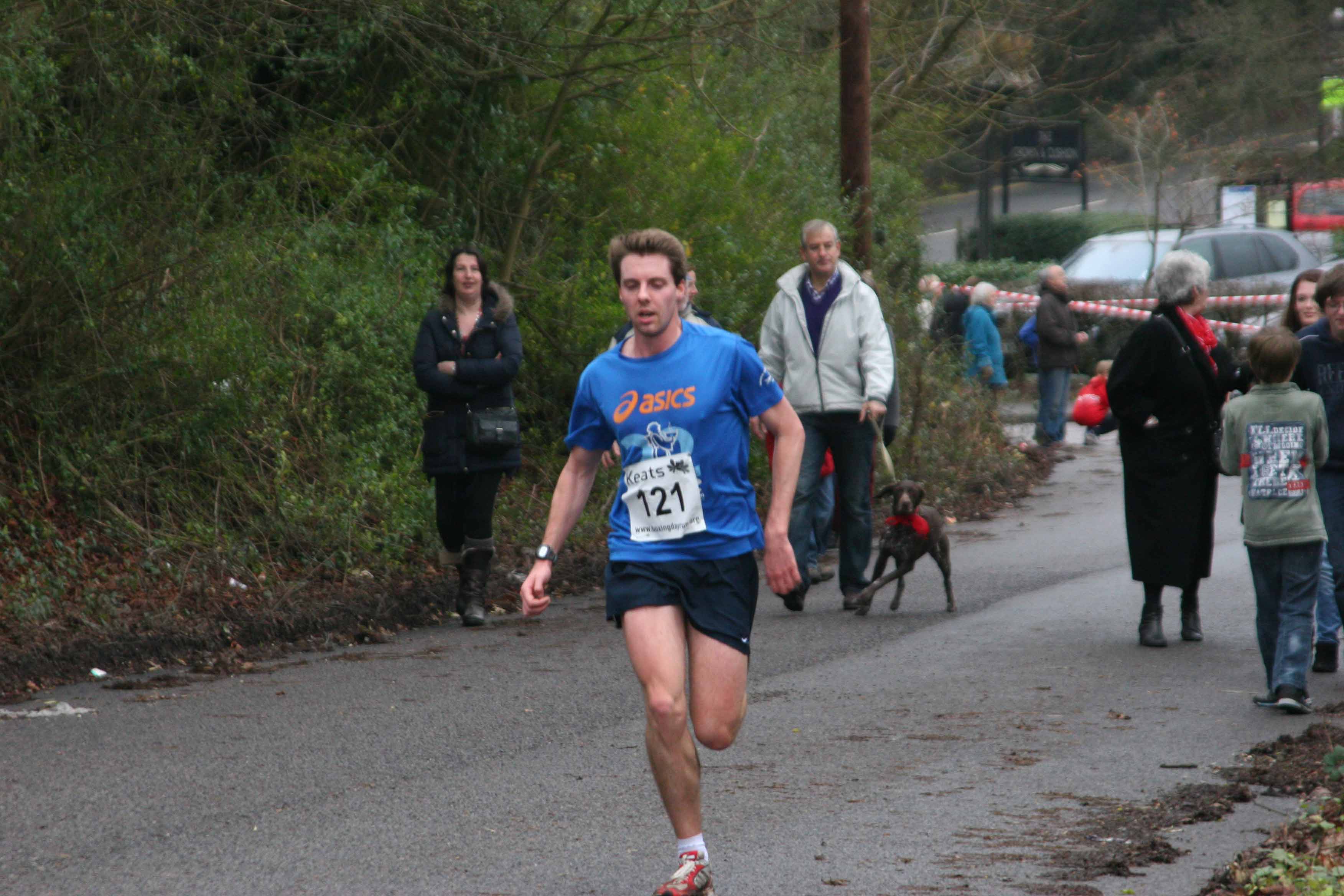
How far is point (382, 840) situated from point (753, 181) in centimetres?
1091

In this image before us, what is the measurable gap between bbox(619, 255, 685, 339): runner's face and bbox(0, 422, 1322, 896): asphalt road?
1701 mm

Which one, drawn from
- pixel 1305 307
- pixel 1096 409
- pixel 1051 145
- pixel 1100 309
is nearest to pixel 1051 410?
pixel 1100 309

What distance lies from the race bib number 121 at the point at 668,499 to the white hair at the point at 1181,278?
455cm

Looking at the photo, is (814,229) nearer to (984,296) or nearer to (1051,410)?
(1051,410)

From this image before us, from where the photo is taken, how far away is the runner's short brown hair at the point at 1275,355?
745 centimetres

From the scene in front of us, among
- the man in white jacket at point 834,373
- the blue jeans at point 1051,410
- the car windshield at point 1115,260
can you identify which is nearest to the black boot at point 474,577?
the man in white jacket at point 834,373

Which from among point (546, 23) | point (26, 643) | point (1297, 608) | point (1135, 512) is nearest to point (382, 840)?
point (26, 643)

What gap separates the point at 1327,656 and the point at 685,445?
15.3 ft

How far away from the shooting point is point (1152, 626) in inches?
348

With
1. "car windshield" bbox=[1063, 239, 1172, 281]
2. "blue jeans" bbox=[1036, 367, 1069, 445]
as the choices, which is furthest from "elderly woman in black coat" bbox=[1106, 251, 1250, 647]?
"car windshield" bbox=[1063, 239, 1172, 281]

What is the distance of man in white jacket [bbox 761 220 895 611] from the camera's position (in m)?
9.78

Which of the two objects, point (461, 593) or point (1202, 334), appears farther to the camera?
point (461, 593)

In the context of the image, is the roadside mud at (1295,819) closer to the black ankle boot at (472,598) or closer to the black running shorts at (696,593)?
the black running shorts at (696,593)

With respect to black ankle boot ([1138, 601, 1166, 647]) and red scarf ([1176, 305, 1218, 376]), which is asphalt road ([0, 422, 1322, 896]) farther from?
red scarf ([1176, 305, 1218, 376])
